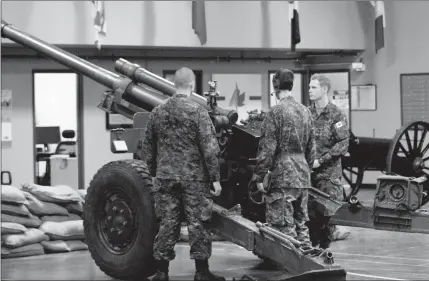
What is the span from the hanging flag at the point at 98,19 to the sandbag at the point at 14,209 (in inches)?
197

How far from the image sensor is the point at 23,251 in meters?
7.69

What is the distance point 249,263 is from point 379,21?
6.06 meters

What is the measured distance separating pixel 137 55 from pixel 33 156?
239 centimetres

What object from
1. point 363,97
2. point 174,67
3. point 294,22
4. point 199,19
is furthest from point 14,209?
point 363,97

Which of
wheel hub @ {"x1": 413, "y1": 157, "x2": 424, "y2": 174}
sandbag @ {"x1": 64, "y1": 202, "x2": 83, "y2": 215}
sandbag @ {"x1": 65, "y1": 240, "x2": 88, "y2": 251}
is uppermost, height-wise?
wheel hub @ {"x1": 413, "y1": 157, "x2": 424, "y2": 174}

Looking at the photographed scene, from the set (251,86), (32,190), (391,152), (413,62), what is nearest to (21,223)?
(32,190)

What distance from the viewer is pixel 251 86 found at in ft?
49.6

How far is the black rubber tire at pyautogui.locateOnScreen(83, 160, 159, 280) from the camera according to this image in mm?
6160

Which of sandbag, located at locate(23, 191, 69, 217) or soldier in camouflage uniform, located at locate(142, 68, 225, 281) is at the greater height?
soldier in camouflage uniform, located at locate(142, 68, 225, 281)

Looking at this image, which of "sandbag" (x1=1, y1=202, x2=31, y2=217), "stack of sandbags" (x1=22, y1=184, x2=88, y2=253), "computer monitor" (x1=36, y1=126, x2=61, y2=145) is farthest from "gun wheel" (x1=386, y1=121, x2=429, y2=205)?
"computer monitor" (x1=36, y1=126, x2=61, y2=145)

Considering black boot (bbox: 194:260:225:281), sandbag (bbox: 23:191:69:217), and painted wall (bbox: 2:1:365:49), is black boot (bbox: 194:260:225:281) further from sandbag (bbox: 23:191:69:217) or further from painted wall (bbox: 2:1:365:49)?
painted wall (bbox: 2:1:365:49)

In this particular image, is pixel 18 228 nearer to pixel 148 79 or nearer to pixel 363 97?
pixel 148 79

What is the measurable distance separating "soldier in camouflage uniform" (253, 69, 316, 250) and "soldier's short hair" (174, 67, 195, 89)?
2.00 ft

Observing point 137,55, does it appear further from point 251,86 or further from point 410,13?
point 410,13
